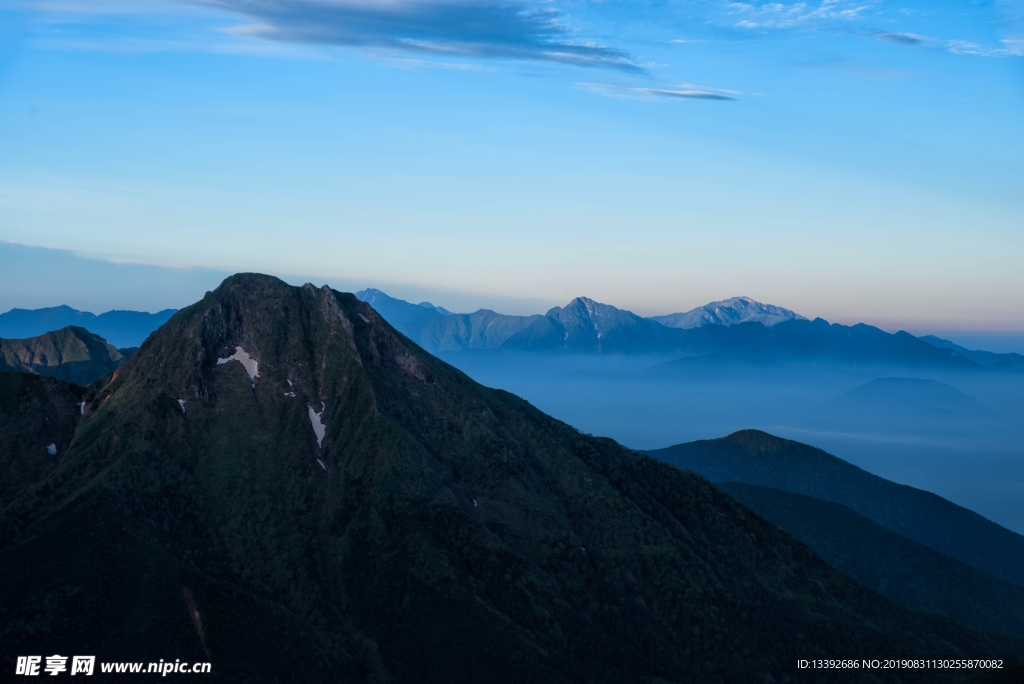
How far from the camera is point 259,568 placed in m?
183

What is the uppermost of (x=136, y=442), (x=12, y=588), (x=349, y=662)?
(x=136, y=442)

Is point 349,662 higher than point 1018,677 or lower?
lower

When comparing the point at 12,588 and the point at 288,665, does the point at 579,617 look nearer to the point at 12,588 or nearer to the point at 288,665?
the point at 288,665

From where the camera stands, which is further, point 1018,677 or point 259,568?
point 259,568

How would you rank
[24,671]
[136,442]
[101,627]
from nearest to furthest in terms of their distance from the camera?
[24,671], [101,627], [136,442]

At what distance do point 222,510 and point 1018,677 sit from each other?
498ft

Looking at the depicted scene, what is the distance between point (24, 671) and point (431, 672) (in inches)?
2609

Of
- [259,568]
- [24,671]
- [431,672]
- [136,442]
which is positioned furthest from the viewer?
[136,442]

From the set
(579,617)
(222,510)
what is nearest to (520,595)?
(579,617)

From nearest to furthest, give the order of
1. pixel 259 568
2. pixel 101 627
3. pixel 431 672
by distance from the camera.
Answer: pixel 101 627 → pixel 431 672 → pixel 259 568

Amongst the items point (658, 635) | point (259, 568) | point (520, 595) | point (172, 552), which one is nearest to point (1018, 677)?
point (658, 635)

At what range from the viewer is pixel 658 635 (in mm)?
198250

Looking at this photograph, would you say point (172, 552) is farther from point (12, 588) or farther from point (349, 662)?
point (349, 662)

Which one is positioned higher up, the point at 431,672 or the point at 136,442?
the point at 136,442
